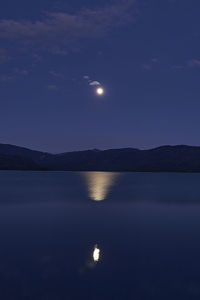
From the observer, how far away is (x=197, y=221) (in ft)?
95.2

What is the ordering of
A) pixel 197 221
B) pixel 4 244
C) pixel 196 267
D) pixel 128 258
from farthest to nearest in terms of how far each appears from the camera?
pixel 197 221, pixel 4 244, pixel 128 258, pixel 196 267

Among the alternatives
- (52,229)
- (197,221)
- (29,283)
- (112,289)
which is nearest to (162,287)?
(112,289)

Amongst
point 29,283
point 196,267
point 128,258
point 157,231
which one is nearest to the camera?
point 29,283

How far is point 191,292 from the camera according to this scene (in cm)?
1199

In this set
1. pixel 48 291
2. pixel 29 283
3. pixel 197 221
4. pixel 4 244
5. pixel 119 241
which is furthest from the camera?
pixel 197 221

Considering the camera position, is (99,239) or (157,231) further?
(157,231)

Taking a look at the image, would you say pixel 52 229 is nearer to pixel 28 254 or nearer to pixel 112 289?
pixel 28 254

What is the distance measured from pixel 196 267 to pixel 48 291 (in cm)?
825

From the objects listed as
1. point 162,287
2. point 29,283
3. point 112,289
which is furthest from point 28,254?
point 162,287

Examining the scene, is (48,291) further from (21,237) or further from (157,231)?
(157,231)

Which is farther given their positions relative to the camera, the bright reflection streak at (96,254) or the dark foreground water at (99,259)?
the bright reflection streak at (96,254)

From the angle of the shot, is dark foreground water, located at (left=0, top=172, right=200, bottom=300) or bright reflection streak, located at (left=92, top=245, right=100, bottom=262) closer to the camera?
dark foreground water, located at (left=0, top=172, right=200, bottom=300)

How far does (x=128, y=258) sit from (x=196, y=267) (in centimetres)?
390

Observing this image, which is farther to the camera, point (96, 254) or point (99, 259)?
point (96, 254)
